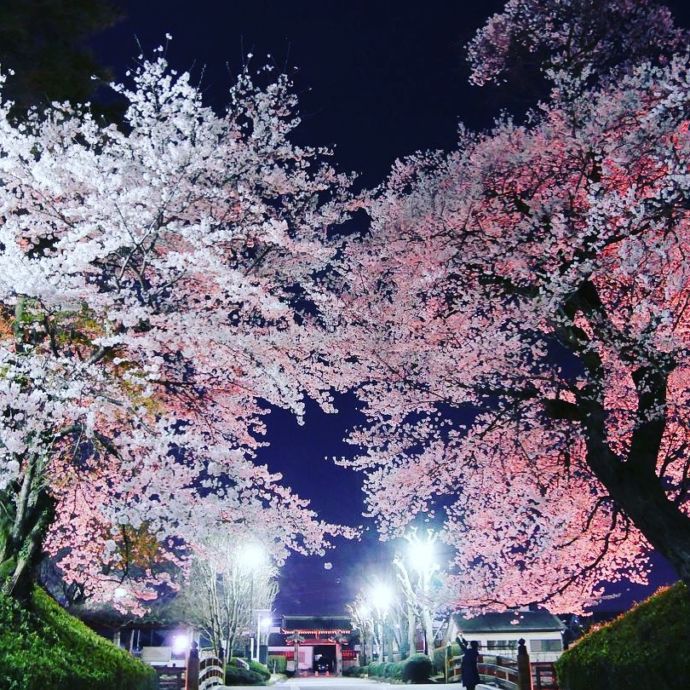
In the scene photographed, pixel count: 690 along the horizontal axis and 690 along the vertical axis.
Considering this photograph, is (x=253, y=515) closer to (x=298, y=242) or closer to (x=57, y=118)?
(x=298, y=242)

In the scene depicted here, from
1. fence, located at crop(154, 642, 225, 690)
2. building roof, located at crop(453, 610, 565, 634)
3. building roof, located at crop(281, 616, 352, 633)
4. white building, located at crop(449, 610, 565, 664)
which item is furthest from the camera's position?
building roof, located at crop(281, 616, 352, 633)

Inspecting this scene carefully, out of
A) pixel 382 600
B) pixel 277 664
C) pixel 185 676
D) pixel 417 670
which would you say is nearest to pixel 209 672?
pixel 185 676

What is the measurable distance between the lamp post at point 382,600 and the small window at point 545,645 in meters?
8.57

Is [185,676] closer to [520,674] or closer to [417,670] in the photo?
[520,674]

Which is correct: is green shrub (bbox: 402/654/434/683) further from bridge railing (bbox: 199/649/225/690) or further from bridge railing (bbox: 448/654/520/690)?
bridge railing (bbox: 199/649/225/690)

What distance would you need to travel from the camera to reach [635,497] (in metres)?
7.88

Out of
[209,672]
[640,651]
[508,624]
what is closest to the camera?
[640,651]

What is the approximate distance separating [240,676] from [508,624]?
19474mm

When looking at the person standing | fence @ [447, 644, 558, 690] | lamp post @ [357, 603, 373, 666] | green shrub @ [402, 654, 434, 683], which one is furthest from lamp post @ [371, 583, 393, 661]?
the person standing

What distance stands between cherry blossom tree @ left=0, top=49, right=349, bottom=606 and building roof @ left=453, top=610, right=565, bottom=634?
97.0 feet

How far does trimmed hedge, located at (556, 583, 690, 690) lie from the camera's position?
7.25 metres

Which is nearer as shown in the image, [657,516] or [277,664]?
[657,516]

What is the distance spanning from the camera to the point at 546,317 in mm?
9203

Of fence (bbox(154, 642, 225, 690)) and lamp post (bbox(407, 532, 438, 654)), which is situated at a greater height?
lamp post (bbox(407, 532, 438, 654))
